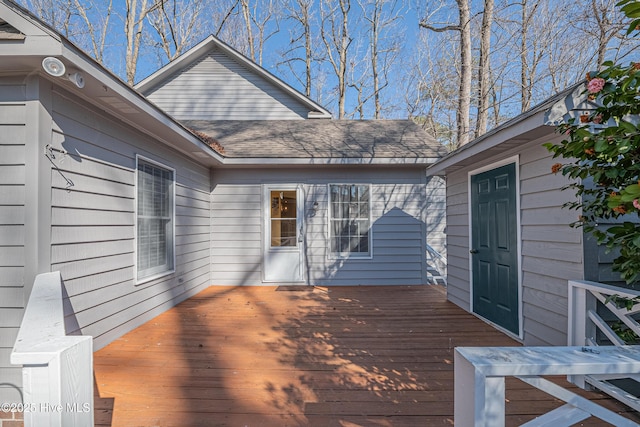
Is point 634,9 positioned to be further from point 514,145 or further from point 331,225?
point 331,225

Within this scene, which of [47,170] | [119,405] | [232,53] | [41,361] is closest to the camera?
[41,361]

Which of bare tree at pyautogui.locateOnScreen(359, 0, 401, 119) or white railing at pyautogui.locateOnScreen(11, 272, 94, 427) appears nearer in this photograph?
white railing at pyautogui.locateOnScreen(11, 272, 94, 427)

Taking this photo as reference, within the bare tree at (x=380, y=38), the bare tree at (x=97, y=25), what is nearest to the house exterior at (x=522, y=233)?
the bare tree at (x=380, y=38)

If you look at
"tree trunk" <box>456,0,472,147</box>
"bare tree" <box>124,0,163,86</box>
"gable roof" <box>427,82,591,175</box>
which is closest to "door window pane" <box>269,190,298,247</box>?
"gable roof" <box>427,82,591,175</box>

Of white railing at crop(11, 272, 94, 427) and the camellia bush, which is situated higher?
the camellia bush

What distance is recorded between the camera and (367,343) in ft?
10.6

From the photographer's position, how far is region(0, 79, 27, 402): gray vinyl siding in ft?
7.55

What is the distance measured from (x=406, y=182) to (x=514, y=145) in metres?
2.81

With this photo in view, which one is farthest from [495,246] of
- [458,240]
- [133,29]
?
[133,29]

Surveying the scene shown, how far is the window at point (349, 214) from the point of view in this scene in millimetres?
6066

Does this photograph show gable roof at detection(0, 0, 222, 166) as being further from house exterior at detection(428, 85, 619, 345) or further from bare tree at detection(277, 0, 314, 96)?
bare tree at detection(277, 0, 314, 96)

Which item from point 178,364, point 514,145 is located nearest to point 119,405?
point 178,364

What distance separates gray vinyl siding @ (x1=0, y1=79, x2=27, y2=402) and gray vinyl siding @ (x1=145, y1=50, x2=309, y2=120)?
19.8 feet

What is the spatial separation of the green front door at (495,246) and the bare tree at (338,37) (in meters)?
10.5
